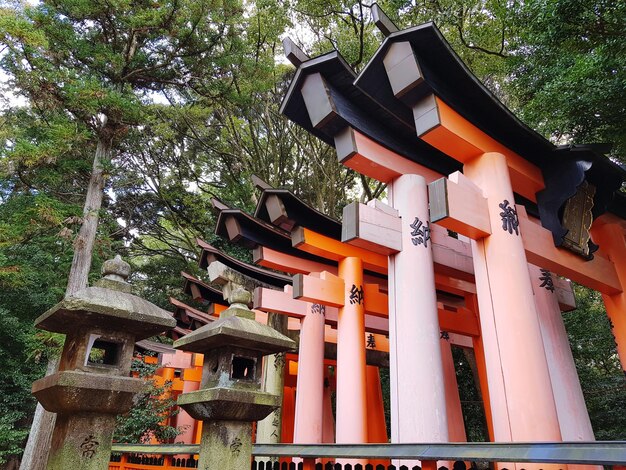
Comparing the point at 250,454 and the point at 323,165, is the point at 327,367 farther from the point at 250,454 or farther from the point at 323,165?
the point at 250,454

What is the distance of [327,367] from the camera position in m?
11.7

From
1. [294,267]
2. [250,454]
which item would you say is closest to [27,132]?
[294,267]

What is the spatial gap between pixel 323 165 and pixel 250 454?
11451 millimetres

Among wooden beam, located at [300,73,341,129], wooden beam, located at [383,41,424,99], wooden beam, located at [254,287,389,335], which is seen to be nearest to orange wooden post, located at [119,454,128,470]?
wooden beam, located at [254,287,389,335]

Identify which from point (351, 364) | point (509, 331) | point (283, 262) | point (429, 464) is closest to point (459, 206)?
point (509, 331)

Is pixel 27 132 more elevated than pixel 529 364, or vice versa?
pixel 27 132

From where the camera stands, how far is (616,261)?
645 centimetres

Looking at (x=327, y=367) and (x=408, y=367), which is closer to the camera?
(x=408, y=367)

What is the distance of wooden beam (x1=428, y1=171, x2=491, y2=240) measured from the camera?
12.9ft

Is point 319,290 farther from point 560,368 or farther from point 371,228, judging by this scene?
point 560,368

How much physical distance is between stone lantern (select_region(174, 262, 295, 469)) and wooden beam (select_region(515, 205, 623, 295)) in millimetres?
2942

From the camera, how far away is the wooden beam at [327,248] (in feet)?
21.6

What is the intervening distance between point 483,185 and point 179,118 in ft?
37.0

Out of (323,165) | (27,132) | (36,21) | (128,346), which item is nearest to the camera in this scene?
(128,346)
